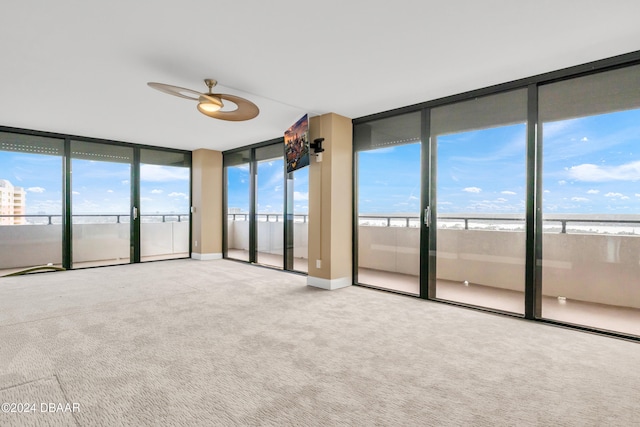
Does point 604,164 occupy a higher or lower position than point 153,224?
higher

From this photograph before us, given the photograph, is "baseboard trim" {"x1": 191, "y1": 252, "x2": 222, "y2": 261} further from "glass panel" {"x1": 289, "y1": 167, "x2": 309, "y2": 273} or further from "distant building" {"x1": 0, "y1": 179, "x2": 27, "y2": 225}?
"distant building" {"x1": 0, "y1": 179, "x2": 27, "y2": 225}

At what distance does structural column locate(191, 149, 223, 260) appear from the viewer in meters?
7.84

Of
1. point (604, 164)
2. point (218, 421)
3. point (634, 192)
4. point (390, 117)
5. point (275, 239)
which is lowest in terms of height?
point (218, 421)

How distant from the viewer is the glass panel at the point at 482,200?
377 cm

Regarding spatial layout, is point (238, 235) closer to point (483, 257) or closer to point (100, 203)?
point (100, 203)

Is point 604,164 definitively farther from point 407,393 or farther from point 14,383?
point 14,383

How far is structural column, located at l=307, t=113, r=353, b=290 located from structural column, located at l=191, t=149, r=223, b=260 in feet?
12.2

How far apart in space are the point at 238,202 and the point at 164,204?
1.84 m

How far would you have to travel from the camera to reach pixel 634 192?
10.1ft

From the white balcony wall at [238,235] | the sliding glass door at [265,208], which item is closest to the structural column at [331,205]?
the sliding glass door at [265,208]

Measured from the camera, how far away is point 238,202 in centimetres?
783

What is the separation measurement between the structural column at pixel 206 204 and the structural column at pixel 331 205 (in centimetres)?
371

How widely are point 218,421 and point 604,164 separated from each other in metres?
4.10

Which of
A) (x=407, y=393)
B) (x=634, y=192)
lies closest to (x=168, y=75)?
(x=407, y=393)
